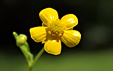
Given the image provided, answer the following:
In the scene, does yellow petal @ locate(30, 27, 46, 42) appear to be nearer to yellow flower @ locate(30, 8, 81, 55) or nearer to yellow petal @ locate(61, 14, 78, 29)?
yellow flower @ locate(30, 8, 81, 55)

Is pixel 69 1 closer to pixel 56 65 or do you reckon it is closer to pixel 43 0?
pixel 43 0

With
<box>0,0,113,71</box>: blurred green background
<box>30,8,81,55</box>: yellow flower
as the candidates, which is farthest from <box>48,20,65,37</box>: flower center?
<box>0,0,113,71</box>: blurred green background

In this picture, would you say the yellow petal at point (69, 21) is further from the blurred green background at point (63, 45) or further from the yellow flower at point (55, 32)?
the blurred green background at point (63, 45)

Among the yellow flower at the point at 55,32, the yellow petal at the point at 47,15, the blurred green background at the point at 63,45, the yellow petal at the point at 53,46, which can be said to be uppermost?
the yellow petal at the point at 47,15

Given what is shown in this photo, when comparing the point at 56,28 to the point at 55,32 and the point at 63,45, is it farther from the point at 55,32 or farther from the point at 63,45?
the point at 63,45

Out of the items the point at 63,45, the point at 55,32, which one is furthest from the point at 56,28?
the point at 63,45

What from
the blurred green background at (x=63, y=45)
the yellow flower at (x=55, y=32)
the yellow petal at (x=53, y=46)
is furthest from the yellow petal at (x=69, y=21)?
the blurred green background at (x=63, y=45)
